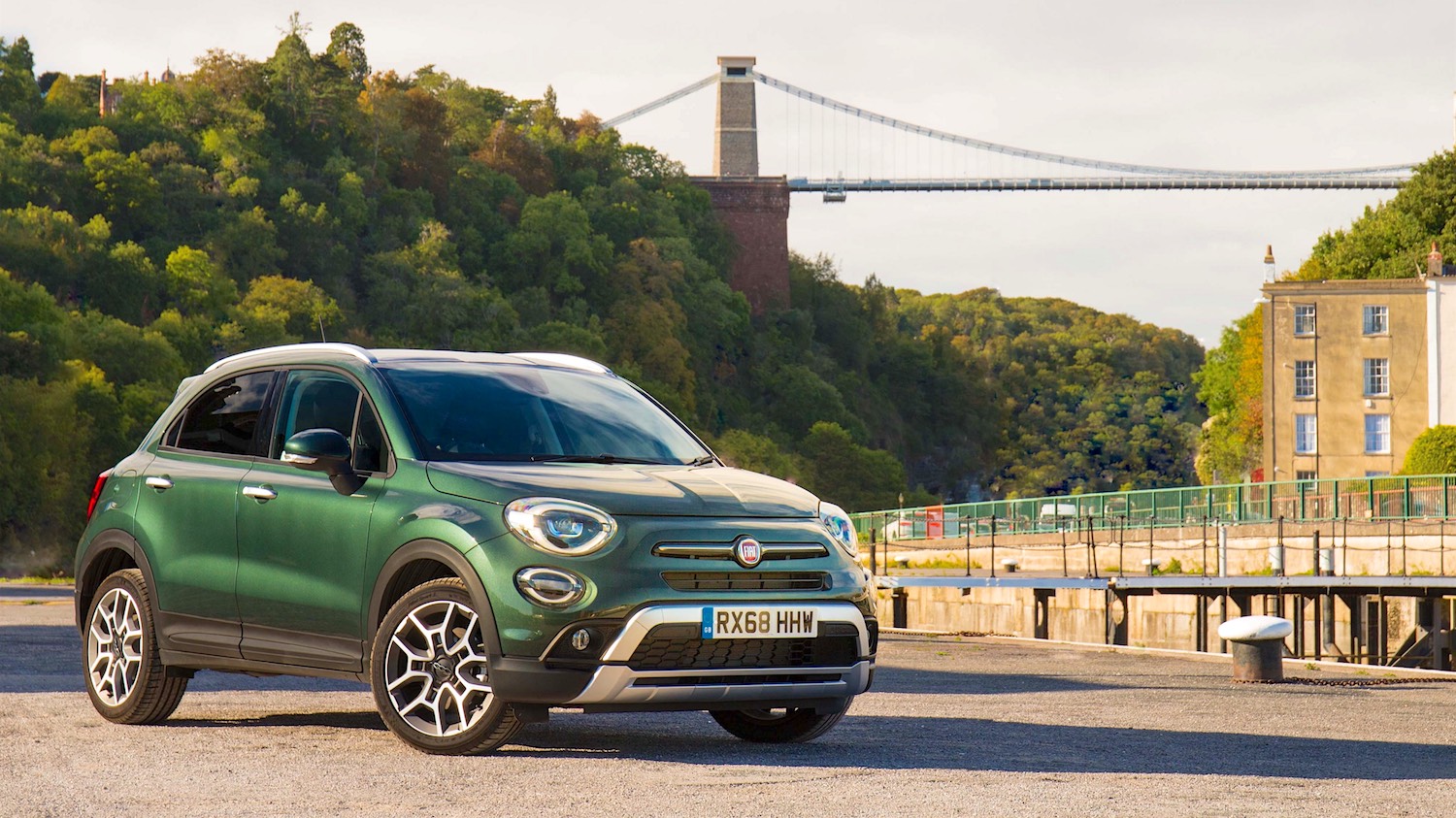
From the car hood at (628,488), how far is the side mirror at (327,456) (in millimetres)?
430

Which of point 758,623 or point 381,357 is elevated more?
point 381,357

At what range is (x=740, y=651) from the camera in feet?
27.0

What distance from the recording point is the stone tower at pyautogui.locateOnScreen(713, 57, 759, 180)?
146 meters

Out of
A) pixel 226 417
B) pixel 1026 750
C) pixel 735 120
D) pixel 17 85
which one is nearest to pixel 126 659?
pixel 226 417

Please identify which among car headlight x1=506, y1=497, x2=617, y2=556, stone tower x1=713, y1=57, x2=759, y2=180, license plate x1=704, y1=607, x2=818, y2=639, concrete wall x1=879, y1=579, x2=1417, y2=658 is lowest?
concrete wall x1=879, y1=579, x2=1417, y2=658

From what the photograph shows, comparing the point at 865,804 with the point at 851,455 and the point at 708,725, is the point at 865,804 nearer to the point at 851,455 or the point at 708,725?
the point at 708,725

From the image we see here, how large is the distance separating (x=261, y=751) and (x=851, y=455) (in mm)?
115548

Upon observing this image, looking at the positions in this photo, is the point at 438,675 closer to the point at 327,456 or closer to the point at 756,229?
the point at 327,456

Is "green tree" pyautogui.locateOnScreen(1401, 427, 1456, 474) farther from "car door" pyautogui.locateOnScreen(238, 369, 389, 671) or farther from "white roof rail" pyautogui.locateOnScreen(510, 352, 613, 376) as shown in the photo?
"car door" pyautogui.locateOnScreen(238, 369, 389, 671)

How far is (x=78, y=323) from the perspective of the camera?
267ft

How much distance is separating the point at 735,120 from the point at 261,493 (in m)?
140

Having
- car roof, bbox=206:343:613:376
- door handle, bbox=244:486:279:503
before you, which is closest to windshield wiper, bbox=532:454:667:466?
car roof, bbox=206:343:613:376

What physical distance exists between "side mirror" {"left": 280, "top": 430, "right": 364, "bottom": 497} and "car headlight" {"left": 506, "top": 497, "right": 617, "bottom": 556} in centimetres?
99

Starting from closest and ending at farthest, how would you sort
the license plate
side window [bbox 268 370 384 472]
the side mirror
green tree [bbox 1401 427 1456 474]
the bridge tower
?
the license plate < the side mirror < side window [bbox 268 370 384 472] < green tree [bbox 1401 427 1456 474] < the bridge tower
